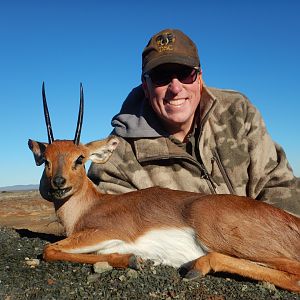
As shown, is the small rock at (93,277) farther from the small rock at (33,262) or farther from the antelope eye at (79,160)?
the antelope eye at (79,160)

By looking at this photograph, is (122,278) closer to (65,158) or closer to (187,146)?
(65,158)

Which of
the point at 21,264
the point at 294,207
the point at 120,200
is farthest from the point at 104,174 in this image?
the point at 294,207

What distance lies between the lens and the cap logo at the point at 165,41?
8234mm

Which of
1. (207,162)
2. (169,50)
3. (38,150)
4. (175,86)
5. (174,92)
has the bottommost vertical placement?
(207,162)

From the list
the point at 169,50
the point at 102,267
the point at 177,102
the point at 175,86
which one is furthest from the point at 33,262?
the point at 169,50

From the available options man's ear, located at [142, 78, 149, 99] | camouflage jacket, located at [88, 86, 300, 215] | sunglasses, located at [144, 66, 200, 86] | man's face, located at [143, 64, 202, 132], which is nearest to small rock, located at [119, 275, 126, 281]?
camouflage jacket, located at [88, 86, 300, 215]

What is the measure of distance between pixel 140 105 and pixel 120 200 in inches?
114

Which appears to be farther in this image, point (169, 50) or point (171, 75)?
point (171, 75)

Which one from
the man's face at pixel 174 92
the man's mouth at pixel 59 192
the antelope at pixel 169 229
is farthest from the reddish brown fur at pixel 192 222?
the man's face at pixel 174 92

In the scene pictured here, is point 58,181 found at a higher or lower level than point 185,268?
higher

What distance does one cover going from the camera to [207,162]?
8375 mm

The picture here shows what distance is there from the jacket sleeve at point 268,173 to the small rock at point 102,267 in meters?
3.65

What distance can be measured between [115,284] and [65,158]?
7.99 feet

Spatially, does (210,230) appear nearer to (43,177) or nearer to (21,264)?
(21,264)
